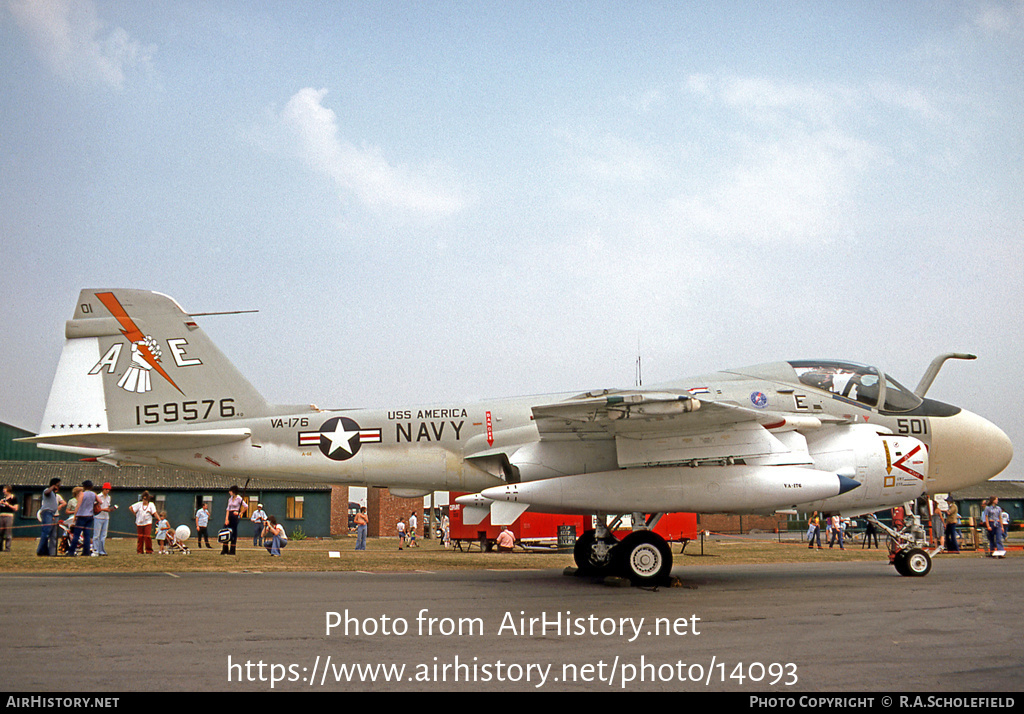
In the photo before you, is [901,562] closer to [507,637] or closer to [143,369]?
[507,637]

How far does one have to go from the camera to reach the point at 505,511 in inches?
434

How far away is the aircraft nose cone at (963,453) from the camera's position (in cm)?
1248

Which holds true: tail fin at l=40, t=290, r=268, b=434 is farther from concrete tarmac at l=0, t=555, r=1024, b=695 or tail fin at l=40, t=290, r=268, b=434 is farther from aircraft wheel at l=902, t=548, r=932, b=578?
aircraft wheel at l=902, t=548, r=932, b=578

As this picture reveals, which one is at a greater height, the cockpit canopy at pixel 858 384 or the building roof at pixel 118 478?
the cockpit canopy at pixel 858 384

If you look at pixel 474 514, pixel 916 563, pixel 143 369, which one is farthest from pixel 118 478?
pixel 916 563

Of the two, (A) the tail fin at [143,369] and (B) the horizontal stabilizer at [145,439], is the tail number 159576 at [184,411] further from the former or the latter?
(B) the horizontal stabilizer at [145,439]

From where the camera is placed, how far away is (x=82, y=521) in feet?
56.5

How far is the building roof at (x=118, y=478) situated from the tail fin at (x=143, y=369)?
27.4m

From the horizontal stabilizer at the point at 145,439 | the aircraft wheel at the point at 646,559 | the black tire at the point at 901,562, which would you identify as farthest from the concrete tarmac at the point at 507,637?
the horizontal stabilizer at the point at 145,439

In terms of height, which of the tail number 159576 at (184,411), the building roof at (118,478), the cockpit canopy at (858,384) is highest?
the cockpit canopy at (858,384)

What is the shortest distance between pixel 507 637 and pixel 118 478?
42.0m

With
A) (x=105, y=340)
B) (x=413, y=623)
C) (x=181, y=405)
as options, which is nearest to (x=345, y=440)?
(x=181, y=405)

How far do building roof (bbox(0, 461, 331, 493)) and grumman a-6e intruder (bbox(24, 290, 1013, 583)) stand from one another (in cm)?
2749

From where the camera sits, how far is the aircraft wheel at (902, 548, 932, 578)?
1253 cm
